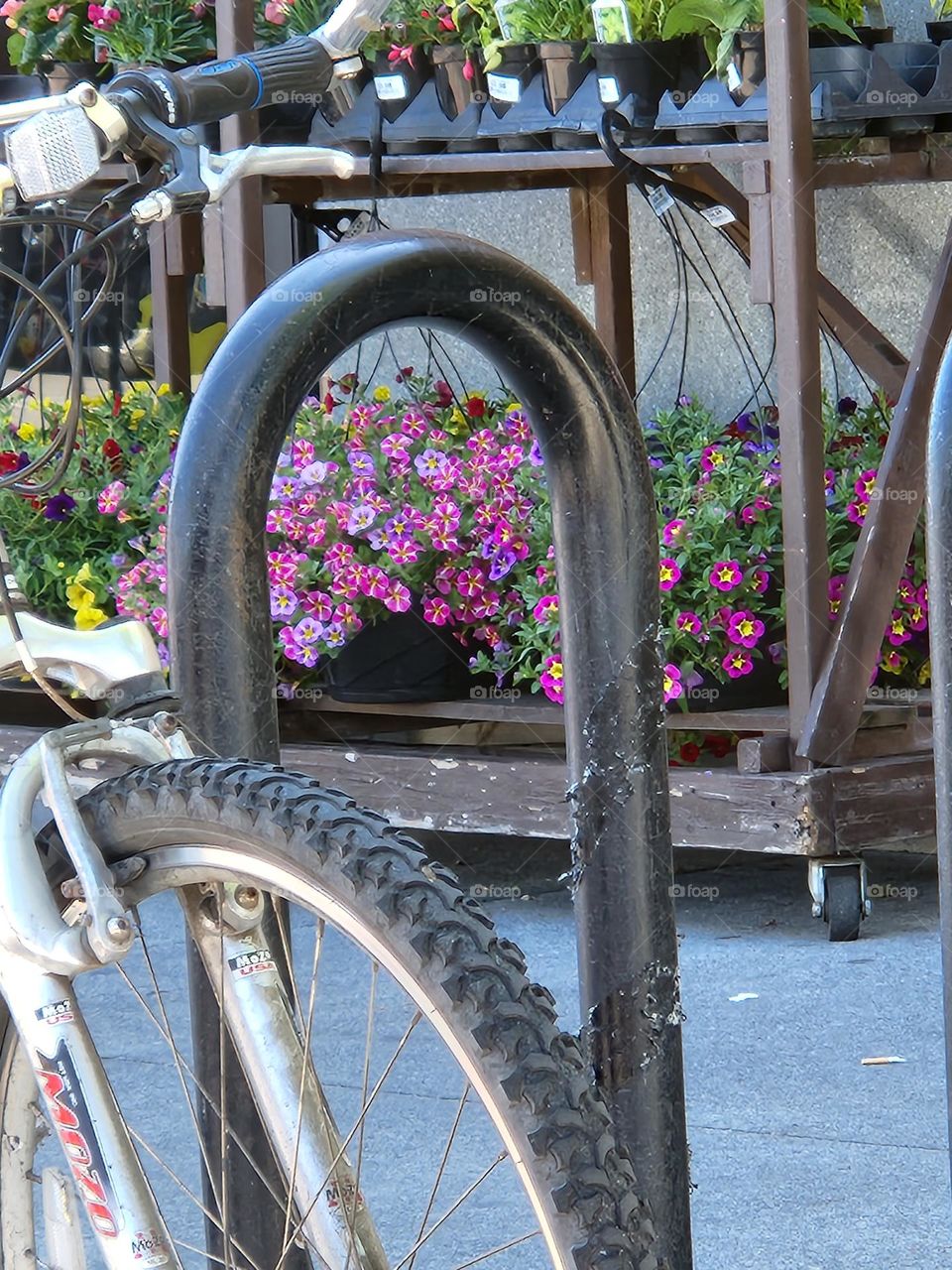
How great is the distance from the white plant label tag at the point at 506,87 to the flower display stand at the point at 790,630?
136 millimetres

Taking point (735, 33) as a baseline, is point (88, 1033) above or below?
below

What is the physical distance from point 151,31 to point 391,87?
2.95 ft

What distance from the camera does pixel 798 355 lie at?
12.7 ft

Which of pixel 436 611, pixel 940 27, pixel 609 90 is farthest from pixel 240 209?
pixel 940 27

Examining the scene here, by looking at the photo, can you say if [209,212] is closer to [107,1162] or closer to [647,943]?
[647,943]

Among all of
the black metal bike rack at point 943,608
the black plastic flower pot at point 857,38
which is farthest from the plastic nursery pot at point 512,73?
the black metal bike rack at point 943,608

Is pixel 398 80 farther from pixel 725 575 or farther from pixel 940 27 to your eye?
pixel 725 575

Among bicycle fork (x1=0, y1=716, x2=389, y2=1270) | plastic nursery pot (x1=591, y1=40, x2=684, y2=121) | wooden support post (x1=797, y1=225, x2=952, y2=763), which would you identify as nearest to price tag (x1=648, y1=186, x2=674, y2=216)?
plastic nursery pot (x1=591, y1=40, x2=684, y2=121)

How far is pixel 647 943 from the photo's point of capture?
5.98 feet

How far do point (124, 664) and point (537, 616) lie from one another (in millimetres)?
2590

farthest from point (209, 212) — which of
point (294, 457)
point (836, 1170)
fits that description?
point (836, 1170)

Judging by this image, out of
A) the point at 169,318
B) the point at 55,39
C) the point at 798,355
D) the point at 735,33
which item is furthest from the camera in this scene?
the point at 169,318

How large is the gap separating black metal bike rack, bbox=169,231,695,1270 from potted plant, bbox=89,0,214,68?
11.8ft

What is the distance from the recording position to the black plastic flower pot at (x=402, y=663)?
441cm
